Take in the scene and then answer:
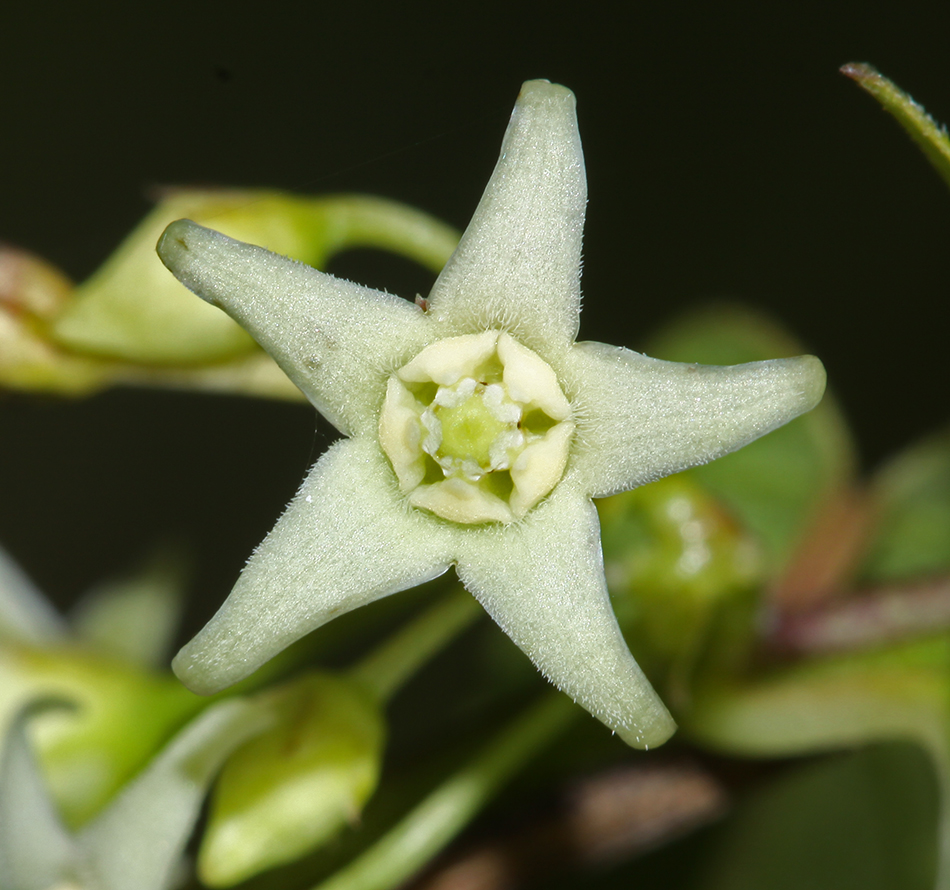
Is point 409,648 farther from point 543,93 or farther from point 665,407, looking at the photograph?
point 543,93

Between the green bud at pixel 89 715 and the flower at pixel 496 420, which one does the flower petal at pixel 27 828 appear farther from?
the flower at pixel 496 420

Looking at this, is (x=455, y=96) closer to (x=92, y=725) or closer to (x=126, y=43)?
(x=126, y=43)

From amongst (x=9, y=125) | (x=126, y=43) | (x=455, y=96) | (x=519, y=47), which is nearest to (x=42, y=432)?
(x=9, y=125)

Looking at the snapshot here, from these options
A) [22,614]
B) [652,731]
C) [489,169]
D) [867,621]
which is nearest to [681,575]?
[867,621]

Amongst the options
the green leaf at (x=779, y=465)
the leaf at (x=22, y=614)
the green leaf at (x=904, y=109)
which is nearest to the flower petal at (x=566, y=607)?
the green leaf at (x=904, y=109)

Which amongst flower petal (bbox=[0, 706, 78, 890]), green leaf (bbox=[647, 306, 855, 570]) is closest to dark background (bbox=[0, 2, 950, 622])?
green leaf (bbox=[647, 306, 855, 570])

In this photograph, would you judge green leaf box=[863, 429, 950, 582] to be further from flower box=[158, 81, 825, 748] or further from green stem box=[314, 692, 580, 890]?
flower box=[158, 81, 825, 748]
